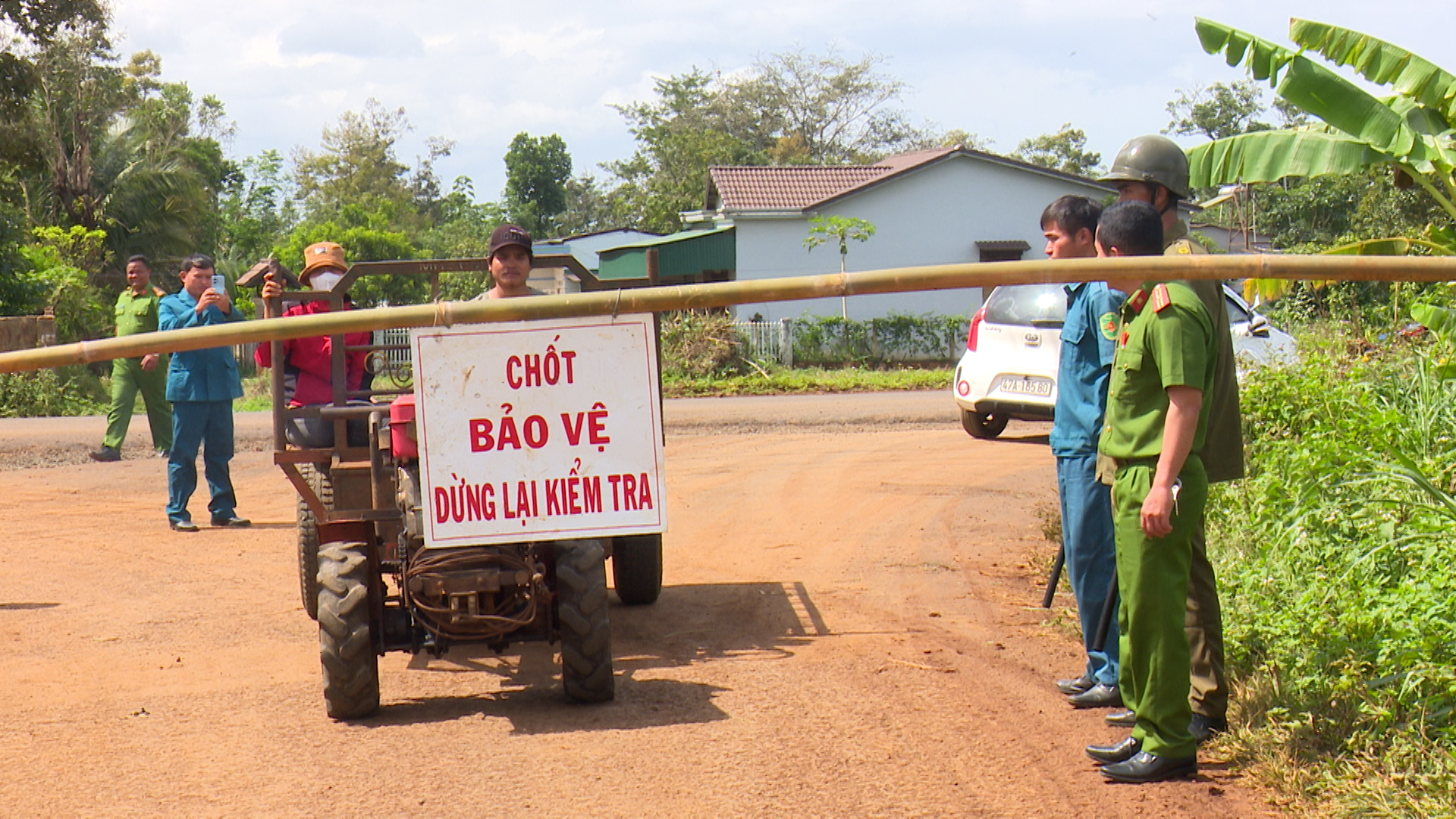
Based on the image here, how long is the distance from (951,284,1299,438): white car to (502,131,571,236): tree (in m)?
58.6

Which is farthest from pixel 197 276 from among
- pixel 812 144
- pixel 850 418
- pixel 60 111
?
pixel 812 144

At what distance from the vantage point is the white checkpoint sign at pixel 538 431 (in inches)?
190

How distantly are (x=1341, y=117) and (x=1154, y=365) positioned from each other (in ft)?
16.1

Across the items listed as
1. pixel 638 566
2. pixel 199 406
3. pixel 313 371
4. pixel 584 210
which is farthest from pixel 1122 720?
pixel 584 210

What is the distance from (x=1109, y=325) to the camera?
4.63 metres

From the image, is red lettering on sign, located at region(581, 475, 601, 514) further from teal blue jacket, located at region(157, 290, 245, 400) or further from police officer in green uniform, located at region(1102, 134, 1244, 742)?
teal blue jacket, located at region(157, 290, 245, 400)

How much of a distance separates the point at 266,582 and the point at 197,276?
9.70 feet

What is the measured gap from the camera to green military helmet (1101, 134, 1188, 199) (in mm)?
5023

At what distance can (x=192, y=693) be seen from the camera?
220 inches

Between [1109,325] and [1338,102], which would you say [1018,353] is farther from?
[1109,325]

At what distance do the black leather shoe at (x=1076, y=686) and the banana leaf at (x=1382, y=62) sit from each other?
16.9 feet

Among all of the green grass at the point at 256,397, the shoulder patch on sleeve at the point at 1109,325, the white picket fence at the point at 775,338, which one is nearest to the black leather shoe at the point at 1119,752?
the shoulder patch on sleeve at the point at 1109,325

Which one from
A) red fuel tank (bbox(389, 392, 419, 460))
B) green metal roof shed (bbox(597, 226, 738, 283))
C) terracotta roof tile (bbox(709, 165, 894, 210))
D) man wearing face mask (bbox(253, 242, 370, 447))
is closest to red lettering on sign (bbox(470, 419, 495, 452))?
red fuel tank (bbox(389, 392, 419, 460))

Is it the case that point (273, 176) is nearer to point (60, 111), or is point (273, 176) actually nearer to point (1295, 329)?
point (60, 111)
